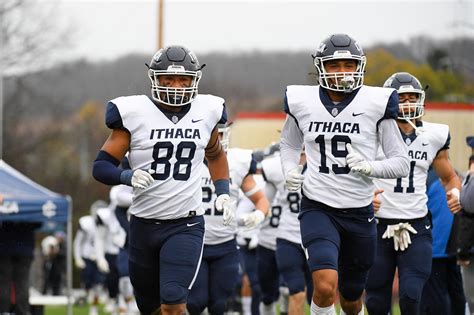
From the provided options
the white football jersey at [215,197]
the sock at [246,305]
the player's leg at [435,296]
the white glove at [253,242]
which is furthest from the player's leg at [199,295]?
the sock at [246,305]

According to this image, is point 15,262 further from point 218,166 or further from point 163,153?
point 163,153

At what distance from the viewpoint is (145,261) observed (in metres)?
7.36

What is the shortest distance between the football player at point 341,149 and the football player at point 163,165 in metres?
0.62

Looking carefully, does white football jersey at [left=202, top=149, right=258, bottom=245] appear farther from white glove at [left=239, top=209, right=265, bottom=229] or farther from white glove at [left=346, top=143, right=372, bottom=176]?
white glove at [left=346, top=143, right=372, bottom=176]

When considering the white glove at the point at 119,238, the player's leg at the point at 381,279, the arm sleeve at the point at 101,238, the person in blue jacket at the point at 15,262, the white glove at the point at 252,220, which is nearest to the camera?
the player's leg at the point at 381,279

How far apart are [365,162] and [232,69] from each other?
3896 centimetres

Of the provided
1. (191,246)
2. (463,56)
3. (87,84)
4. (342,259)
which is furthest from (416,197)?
(87,84)

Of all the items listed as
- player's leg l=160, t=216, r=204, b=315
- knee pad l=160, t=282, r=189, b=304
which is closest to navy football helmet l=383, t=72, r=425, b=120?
player's leg l=160, t=216, r=204, b=315

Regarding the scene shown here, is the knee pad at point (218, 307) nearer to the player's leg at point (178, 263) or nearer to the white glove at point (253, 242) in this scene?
the player's leg at point (178, 263)

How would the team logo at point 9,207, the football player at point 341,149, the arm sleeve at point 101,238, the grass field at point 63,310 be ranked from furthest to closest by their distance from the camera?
1. the grass field at point 63,310
2. the arm sleeve at point 101,238
3. the team logo at point 9,207
4. the football player at point 341,149

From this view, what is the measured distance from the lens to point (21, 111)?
143 feet

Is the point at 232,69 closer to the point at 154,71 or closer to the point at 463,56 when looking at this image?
the point at 463,56

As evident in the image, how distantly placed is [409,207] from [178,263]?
95.5 inches

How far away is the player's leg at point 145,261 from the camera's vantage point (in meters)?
7.31
